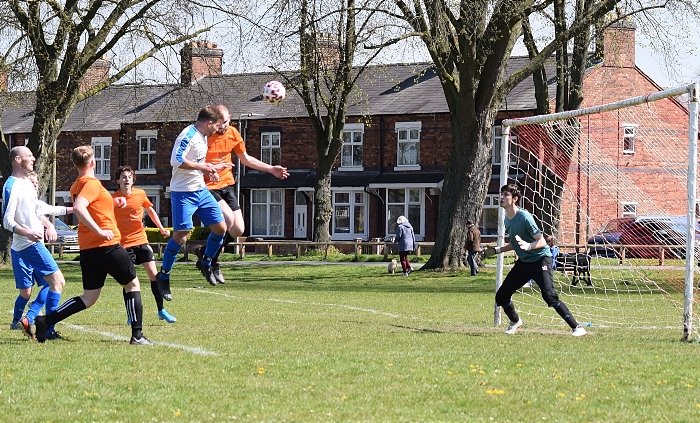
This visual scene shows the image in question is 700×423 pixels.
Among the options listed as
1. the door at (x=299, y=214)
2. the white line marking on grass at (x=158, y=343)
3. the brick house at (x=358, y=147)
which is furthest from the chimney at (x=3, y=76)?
the door at (x=299, y=214)

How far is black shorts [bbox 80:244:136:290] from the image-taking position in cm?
1130

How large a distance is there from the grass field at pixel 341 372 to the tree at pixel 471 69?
503 inches

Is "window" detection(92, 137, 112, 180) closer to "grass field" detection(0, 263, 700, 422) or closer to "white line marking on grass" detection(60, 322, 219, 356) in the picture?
"grass field" detection(0, 263, 700, 422)

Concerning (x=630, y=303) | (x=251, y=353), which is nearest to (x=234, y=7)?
(x=630, y=303)

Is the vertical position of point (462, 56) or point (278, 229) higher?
point (462, 56)

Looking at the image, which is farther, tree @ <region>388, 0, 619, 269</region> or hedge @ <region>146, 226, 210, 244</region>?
hedge @ <region>146, 226, 210, 244</region>

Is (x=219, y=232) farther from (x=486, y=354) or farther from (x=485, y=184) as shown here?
(x=485, y=184)

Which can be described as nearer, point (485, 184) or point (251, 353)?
point (251, 353)

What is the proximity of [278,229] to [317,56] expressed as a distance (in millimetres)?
26833

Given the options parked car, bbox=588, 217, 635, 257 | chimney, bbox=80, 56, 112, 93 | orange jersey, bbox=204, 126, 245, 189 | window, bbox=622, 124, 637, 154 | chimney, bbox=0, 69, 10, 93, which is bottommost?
parked car, bbox=588, 217, 635, 257

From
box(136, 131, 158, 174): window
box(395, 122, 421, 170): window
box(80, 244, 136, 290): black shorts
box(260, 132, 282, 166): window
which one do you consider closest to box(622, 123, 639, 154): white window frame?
box(80, 244, 136, 290): black shorts

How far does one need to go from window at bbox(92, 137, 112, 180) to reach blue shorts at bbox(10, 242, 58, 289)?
49.1m

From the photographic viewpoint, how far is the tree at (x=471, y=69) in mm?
27484

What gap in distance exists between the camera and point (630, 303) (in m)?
21.5
